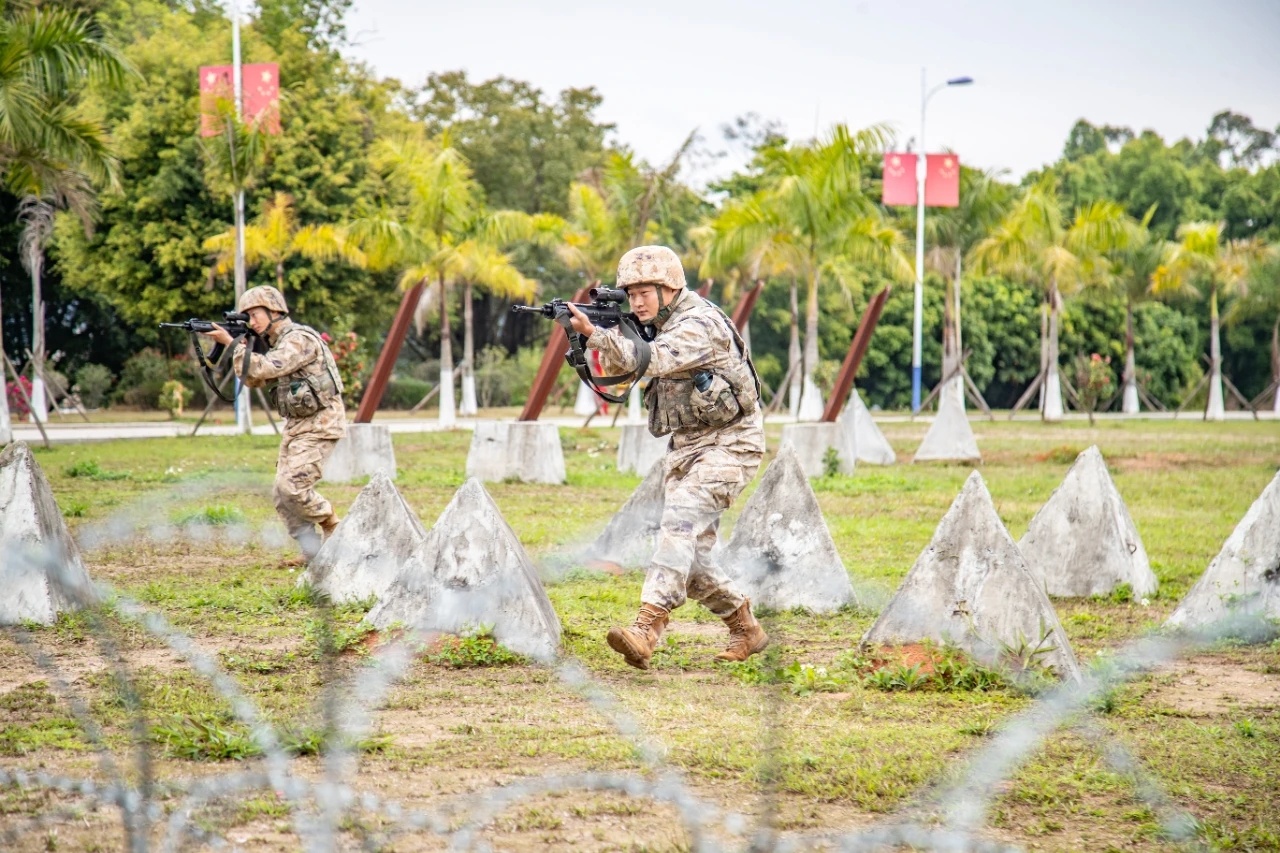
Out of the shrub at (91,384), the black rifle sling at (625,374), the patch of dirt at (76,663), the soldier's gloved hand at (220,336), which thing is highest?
the soldier's gloved hand at (220,336)

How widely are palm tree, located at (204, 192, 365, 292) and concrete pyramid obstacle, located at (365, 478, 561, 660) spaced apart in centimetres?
2296

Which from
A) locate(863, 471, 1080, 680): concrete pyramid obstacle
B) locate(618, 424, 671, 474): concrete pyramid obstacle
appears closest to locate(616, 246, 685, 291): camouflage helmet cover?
locate(863, 471, 1080, 680): concrete pyramid obstacle

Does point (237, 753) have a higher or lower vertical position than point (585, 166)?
lower

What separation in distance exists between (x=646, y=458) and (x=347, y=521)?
884 cm

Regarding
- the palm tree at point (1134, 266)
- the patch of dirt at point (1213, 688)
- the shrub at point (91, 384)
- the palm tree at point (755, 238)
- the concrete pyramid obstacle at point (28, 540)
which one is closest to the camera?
the patch of dirt at point (1213, 688)

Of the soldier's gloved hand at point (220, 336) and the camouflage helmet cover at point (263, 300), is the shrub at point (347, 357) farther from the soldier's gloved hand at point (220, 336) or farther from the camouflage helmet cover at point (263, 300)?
the soldier's gloved hand at point (220, 336)

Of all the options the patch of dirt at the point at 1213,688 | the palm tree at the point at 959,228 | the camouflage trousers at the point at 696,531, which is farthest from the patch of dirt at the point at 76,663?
the palm tree at the point at 959,228

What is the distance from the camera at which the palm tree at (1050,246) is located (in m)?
33.0

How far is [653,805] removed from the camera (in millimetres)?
4156

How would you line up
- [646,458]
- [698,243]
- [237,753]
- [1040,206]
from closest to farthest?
[237,753] < [646,458] < [1040,206] < [698,243]

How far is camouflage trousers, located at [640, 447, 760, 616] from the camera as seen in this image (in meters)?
6.04

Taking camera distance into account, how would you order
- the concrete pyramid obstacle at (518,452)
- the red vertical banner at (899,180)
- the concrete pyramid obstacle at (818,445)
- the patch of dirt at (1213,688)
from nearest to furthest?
the patch of dirt at (1213,688), the concrete pyramid obstacle at (518,452), the concrete pyramid obstacle at (818,445), the red vertical banner at (899,180)

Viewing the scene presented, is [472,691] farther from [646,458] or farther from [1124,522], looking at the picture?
[646,458]

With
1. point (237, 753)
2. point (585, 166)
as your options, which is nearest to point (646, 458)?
point (237, 753)
